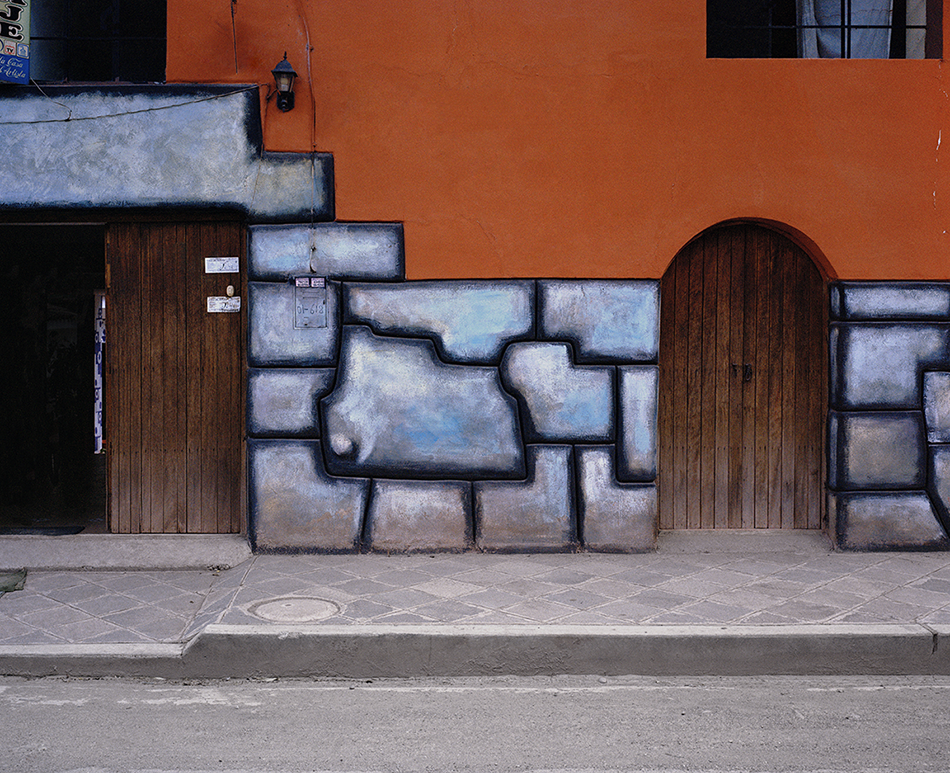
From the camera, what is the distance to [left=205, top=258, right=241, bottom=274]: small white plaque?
6602 millimetres

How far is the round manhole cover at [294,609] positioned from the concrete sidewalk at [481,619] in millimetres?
11

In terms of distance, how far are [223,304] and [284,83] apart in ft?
5.47

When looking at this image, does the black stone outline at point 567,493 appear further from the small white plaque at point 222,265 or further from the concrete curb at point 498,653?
the small white plaque at point 222,265

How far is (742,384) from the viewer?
673cm

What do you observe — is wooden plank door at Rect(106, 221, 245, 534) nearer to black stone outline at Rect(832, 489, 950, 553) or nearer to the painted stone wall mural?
the painted stone wall mural

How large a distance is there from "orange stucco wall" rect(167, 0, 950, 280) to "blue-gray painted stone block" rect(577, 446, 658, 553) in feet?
4.59

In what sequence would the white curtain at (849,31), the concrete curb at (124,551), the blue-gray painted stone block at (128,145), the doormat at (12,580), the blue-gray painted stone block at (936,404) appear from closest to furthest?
the doormat at (12,580), the concrete curb at (124,551), the blue-gray painted stone block at (128,145), the blue-gray painted stone block at (936,404), the white curtain at (849,31)

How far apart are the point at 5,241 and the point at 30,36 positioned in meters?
1.84

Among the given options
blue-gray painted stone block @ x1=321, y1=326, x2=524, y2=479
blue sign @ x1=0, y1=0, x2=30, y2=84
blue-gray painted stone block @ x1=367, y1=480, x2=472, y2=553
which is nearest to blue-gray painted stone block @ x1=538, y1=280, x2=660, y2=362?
blue-gray painted stone block @ x1=321, y1=326, x2=524, y2=479

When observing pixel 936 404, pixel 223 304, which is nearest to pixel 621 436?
pixel 936 404

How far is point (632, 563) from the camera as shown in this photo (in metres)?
6.16

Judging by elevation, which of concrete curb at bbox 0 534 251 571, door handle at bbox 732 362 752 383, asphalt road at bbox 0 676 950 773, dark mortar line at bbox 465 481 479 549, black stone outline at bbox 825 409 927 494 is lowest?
asphalt road at bbox 0 676 950 773

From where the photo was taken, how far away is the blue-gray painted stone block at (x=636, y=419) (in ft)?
21.1

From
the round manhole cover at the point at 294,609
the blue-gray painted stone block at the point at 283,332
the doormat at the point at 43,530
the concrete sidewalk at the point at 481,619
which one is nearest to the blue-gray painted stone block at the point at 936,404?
the concrete sidewalk at the point at 481,619
